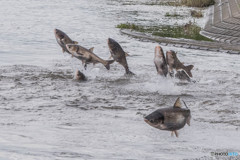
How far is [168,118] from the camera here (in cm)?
702

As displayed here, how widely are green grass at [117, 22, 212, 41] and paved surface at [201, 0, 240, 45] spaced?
423mm

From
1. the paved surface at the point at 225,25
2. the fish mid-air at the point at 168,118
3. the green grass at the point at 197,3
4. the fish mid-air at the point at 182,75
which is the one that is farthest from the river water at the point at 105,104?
the green grass at the point at 197,3

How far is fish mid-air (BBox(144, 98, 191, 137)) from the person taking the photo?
6953mm

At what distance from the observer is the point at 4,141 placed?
25.6 feet

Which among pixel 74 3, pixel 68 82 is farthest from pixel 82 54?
pixel 74 3

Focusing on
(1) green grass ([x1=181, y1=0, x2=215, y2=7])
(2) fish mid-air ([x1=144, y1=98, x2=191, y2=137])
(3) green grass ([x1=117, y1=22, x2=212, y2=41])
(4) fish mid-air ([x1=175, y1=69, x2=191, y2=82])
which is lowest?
(1) green grass ([x1=181, y1=0, x2=215, y2=7])

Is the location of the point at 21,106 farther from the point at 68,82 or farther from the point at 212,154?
the point at 212,154

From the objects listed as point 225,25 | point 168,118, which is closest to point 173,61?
point 168,118

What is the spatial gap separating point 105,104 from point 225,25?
42.4 ft

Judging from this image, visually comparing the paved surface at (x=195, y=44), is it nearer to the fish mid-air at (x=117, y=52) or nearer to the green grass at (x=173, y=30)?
the green grass at (x=173, y=30)

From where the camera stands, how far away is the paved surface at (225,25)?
1975 centimetres

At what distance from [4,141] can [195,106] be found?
13.9 ft

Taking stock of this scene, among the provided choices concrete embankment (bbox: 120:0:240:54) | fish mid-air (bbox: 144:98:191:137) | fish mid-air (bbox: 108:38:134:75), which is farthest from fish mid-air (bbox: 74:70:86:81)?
concrete embankment (bbox: 120:0:240:54)

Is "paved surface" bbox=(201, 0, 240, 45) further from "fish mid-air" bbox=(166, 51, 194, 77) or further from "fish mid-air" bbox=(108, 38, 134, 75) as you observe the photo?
"fish mid-air" bbox=(166, 51, 194, 77)
